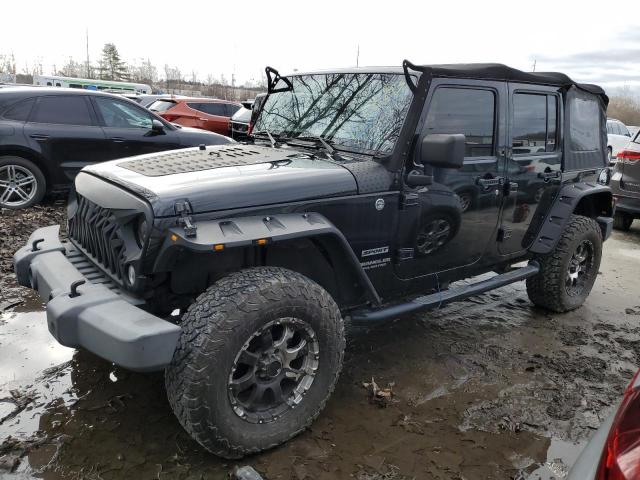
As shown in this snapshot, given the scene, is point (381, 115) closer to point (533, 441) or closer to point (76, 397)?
point (533, 441)

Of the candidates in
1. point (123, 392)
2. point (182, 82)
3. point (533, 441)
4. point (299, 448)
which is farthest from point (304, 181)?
point (182, 82)

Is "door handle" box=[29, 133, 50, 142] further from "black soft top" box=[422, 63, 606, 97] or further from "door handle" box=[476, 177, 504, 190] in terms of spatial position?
"door handle" box=[476, 177, 504, 190]

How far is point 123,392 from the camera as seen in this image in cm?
311

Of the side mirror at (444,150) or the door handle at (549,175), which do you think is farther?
the door handle at (549,175)

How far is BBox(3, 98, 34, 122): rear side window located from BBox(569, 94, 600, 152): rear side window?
21.1 feet

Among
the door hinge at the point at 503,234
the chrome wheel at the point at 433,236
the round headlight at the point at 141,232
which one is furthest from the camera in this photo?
the door hinge at the point at 503,234

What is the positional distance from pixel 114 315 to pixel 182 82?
74846 millimetres

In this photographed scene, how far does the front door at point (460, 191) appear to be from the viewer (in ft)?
10.8

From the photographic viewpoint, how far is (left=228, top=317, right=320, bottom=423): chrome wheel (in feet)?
8.30

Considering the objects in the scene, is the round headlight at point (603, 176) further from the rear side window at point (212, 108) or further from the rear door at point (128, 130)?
the rear side window at point (212, 108)

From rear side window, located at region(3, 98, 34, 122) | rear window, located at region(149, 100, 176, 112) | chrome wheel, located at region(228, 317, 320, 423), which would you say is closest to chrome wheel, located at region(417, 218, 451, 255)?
chrome wheel, located at region(228, 317, 320, 423)

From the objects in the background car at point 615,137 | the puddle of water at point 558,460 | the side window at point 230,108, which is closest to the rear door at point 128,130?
the puddle of water at point 558,460

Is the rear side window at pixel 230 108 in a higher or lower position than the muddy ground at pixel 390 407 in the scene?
higher

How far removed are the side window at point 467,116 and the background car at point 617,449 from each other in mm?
2044
